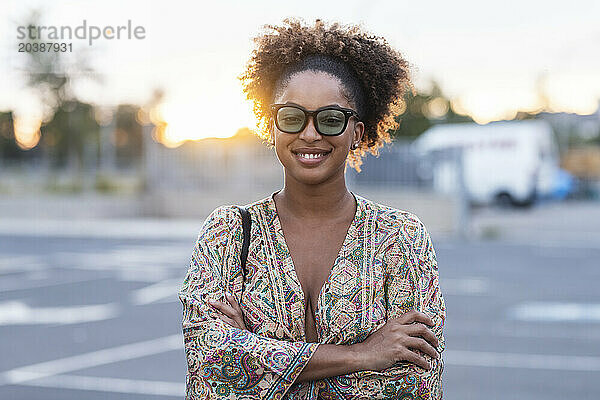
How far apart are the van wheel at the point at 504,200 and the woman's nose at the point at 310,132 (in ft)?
94.5

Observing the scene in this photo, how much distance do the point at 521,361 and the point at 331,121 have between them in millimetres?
5641

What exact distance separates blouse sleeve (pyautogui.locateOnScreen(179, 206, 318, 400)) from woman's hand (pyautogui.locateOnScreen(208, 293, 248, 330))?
0.06ft

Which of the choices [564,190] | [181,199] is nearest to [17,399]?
[181,199]

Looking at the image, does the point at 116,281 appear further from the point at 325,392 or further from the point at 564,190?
the point at 564,190

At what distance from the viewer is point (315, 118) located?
2.29 metres

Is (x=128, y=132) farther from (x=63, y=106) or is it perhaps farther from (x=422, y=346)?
(x=422, y=346)

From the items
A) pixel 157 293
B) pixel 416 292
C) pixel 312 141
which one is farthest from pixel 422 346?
pixel 157 293

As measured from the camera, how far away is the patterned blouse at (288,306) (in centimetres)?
221

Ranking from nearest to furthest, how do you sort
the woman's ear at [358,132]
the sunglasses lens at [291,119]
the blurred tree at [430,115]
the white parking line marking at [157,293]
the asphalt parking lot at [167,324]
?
the sunglasses lens at [291,119] < the woman's ear at [358,132] < the asphalt parking lot at [167,324] < the white parking line marking at [157,293] < the blurred tree at [430,115]

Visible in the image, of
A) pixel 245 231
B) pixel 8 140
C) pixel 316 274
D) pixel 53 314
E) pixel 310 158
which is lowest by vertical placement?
pixel 53 314

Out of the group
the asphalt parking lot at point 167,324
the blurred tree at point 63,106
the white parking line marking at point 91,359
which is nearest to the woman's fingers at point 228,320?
the asphalt parking lot at point 167,324

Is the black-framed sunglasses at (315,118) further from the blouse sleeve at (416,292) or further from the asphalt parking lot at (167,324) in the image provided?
the asphalt parking lot at (167,324)

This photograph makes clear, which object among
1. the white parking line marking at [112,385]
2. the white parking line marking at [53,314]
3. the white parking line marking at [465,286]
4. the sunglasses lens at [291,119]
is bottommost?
the white parking line marking at [465,286]

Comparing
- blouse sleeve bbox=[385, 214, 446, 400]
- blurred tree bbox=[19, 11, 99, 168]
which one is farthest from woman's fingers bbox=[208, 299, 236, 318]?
blurred tree bbox=[19, 11, 99, 168]
